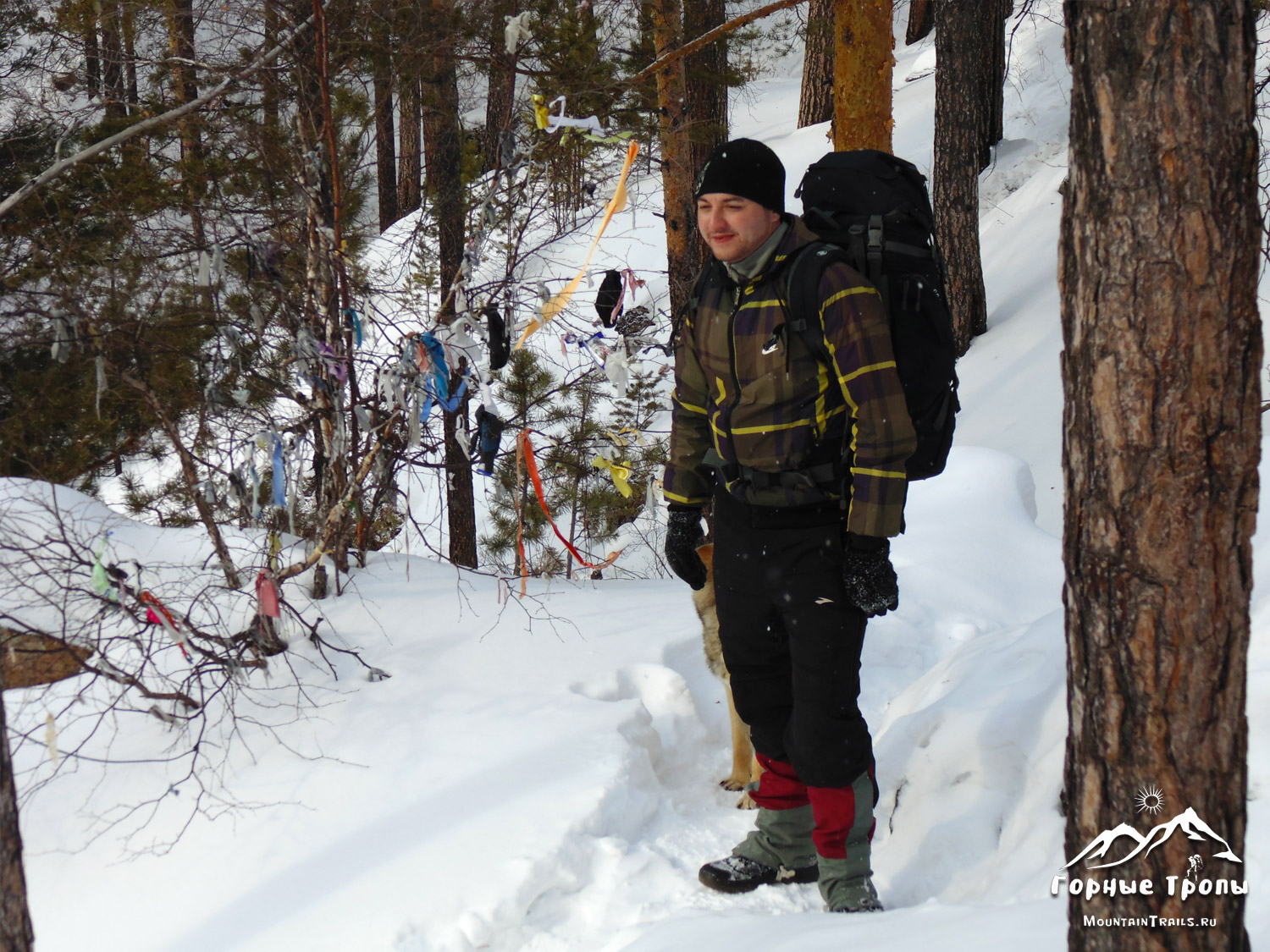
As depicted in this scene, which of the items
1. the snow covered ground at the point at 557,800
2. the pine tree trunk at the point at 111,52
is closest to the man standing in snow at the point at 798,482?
the snow covered ground at the point at 557,800

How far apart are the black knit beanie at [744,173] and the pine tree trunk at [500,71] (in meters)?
2.30

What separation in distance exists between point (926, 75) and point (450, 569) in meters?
12.5

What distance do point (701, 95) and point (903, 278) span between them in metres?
5.80

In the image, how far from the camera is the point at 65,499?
484 centimetres

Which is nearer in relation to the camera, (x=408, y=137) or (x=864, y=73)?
(x=864, y=73)

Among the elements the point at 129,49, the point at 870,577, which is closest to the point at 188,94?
the point at 129,49

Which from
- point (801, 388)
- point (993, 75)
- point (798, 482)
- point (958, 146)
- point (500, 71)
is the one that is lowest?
point (798, 482)

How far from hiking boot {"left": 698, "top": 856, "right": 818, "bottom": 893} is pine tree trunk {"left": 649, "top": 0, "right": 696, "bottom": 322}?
14.4ft

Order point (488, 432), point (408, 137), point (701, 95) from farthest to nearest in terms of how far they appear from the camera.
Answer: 1. point (408, 137)
2. point (701, 95)
3. point (488, 432)

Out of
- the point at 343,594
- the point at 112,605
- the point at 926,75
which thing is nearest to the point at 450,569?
the point at 343,594

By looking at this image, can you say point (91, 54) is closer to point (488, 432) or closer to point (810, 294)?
point (488, 432)

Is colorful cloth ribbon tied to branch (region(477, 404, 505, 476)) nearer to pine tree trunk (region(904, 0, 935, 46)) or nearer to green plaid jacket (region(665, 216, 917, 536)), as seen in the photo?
green plaid jacket (region(665, 216, 917, 536))

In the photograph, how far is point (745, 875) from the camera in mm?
3041

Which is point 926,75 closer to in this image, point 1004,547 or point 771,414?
point 1004,547
